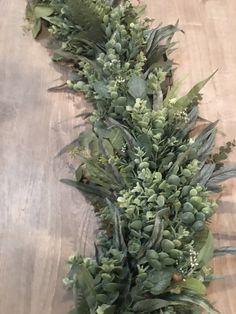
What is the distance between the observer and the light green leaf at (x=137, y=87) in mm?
1030

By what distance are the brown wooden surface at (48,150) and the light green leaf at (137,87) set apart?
Result: 0.51 feet

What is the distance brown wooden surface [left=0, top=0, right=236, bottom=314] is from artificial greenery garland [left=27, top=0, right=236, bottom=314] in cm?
4

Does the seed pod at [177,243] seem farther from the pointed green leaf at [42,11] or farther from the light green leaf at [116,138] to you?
the pointed green leaf at [42,11]

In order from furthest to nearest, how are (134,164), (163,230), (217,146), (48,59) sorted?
(48,59), (217,146), (134,164), (163,230)

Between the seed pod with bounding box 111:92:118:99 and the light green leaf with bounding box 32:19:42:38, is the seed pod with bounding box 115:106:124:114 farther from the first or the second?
the light green leaf with bounding box 32:19:42:38

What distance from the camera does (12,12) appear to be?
127cm

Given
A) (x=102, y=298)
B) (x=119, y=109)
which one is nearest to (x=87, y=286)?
(x=102, y=298)

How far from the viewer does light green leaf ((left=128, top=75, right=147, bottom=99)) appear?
1.03 m

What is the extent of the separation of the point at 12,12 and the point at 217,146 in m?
0.55

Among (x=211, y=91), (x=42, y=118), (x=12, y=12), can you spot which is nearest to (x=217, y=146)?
(x=211, y=91)

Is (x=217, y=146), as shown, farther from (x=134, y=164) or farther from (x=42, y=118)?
(x=42, y=118)

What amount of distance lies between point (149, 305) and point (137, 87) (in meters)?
0.39

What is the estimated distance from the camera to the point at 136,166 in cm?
97

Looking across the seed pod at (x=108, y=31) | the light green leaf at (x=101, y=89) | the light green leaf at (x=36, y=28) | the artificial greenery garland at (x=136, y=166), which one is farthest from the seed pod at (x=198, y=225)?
the light green leaf at (x=36, y=28)
